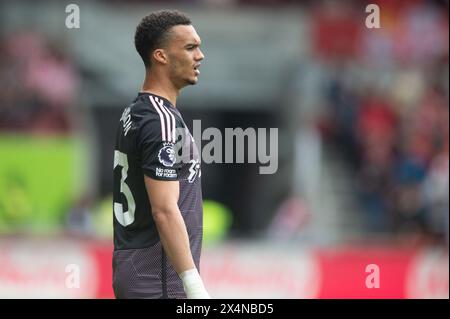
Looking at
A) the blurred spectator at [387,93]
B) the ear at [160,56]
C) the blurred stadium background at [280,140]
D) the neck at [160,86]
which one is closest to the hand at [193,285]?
the neck at [160,86]

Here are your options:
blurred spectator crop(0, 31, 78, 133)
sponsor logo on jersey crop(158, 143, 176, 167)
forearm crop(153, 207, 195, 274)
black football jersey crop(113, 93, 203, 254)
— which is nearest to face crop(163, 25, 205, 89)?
black football jersey crop(113, 93, 203, 254)

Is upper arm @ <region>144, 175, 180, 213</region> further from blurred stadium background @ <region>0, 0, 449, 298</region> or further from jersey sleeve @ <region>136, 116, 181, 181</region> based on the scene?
blurred stadium background @ <region>0, 0, 449, 298</region>

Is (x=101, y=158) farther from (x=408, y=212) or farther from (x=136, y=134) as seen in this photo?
(x=136, y=134)

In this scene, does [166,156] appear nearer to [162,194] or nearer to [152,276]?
[162,194]

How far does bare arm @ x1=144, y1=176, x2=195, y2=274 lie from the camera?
15.8ft

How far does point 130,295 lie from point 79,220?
8.95 meters

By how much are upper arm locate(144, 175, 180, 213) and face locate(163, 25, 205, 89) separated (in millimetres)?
551

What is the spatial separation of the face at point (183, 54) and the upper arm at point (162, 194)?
0.55 meters

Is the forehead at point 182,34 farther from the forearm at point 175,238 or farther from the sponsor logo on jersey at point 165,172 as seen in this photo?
the forearm at point 175,238

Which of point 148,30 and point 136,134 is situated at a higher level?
point 148,30

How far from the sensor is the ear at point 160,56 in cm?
510

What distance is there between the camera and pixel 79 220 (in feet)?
45.6

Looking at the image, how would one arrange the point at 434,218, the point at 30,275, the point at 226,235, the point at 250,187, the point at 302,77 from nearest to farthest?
the point at 30,275
the point at 434,218
the point at 226,235
the point at 302,77
the point at 250,187
